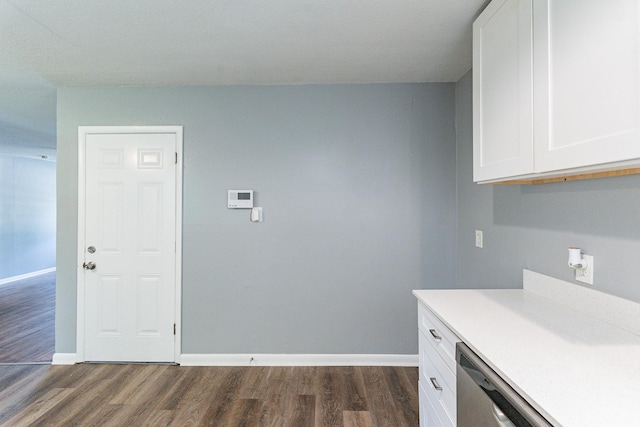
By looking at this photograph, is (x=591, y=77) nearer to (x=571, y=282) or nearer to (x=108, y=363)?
(x=571, y=282)

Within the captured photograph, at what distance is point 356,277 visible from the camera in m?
2.99

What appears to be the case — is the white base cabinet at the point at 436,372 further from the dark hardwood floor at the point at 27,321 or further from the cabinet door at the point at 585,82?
the dark hardwood floor at the point at 27,321

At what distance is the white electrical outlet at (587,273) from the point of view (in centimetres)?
144

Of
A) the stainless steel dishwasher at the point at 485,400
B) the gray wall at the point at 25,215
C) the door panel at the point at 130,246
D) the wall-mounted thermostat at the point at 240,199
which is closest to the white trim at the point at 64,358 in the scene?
the door panel at the point at 130,246

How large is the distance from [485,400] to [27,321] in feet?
17.2

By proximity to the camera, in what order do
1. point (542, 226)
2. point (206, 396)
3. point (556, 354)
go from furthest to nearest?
point (206, 396) < point (542, 226) < point (556, 354)

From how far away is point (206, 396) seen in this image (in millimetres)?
2504

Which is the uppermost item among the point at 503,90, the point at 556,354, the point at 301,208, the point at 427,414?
the point at 503,90

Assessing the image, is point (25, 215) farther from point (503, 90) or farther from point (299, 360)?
point (503, 90)

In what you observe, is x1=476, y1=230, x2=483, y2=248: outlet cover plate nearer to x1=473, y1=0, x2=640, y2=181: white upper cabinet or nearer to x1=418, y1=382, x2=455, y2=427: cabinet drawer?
x1=473, y1=0, x2=640, y2=181: white upper cabinet

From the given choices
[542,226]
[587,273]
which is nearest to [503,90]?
[542,226]

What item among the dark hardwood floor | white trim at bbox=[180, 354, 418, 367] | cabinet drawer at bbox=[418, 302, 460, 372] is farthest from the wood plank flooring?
cabinet drawer at bbox=[418, 302, 460, 372]

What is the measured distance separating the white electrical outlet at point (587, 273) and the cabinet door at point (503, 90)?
459 millimetres

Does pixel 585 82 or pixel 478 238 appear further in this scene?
pixel 478 238
